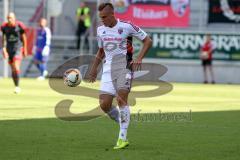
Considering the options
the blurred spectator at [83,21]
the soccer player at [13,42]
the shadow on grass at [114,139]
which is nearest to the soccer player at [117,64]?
the shadow on grass at [114,139]

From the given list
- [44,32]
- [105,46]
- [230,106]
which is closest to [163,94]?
[230,106]

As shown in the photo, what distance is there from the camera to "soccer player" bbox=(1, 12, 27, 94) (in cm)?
2578

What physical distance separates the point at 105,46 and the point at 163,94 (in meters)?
14.2

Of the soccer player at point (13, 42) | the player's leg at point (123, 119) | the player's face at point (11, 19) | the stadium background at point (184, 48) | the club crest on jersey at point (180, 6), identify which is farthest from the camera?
the club crest on jersey at point (180, 6)

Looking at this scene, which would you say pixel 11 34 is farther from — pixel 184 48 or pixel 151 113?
pixel 184 48

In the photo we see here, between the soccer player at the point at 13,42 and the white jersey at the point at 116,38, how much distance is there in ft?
41.8

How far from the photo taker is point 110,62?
1295 centimetres

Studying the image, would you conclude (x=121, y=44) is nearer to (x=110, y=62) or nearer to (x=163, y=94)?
(x=110, y=62)

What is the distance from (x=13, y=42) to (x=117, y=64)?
48.0 feet

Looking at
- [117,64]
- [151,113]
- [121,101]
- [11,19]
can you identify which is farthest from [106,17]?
[11,19]

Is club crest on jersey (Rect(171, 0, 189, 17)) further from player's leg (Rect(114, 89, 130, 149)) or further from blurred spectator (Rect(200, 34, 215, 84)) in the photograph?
player's leg (Rect(114, 89, 130, 149))

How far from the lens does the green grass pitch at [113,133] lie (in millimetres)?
11750

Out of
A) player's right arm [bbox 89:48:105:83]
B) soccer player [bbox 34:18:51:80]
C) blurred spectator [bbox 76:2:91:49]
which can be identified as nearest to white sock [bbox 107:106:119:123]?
player's right arm [bbox 89:48:105:83]

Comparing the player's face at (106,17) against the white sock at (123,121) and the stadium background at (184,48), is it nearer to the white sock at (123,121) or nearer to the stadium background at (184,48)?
the white sock at (123,121)
